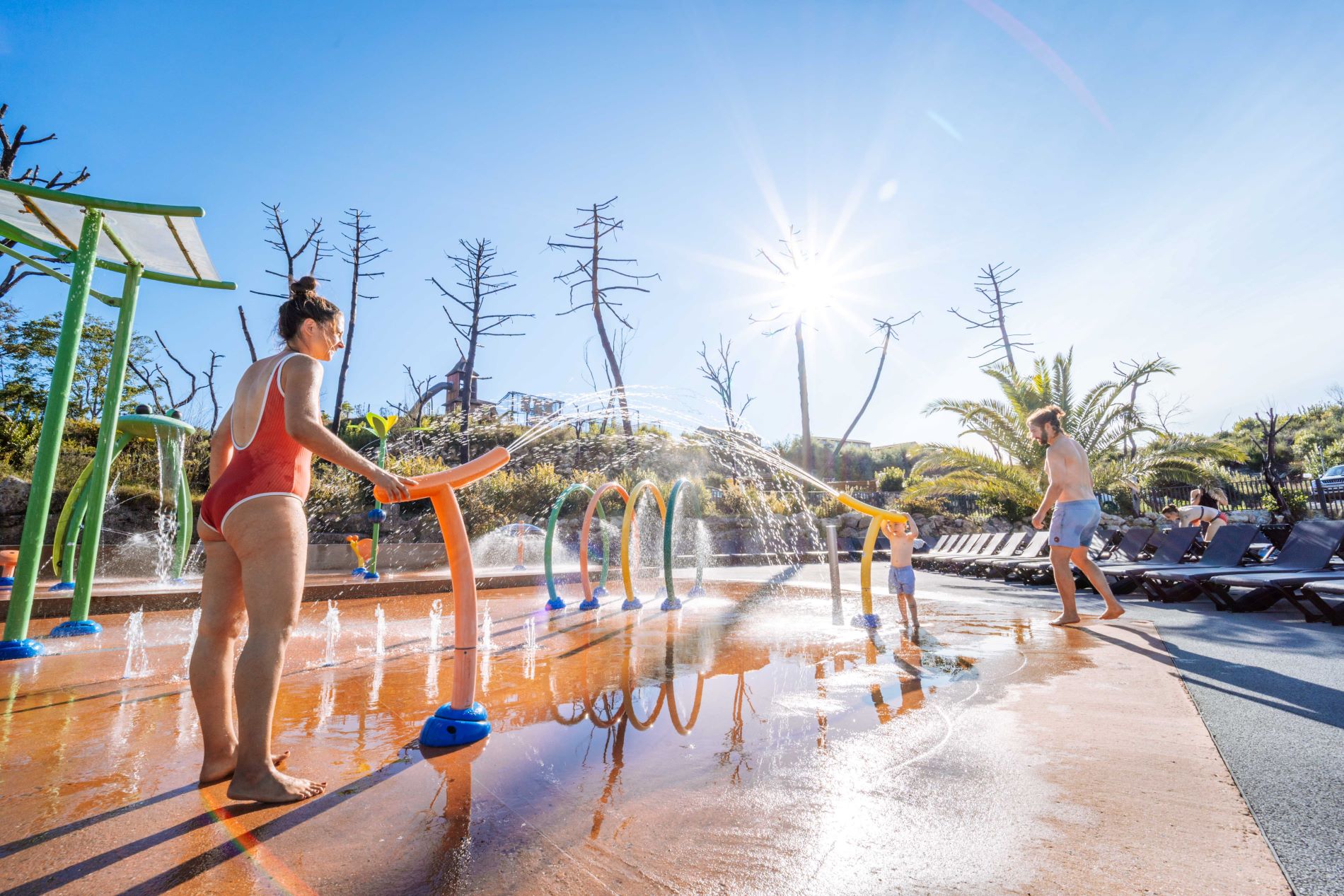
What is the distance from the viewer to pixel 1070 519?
17.7 ft

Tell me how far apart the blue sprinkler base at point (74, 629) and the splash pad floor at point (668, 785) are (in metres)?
1.73

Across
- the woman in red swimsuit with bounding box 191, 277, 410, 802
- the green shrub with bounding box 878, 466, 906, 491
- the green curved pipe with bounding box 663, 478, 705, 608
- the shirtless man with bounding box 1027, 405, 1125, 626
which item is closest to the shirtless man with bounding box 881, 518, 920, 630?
the shirtless man with bounding box 1027, 405, 1125, 626

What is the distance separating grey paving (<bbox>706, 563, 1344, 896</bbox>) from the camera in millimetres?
1715

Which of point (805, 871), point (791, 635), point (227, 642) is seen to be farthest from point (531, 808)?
point (791, 635)

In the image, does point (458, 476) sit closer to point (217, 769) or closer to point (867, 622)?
point (217, 769)

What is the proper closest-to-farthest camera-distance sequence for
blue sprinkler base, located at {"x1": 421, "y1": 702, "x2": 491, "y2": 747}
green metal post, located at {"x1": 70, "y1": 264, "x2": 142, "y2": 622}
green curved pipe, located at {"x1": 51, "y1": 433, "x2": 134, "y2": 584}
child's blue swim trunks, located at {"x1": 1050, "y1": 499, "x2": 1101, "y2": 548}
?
blue sprinkler base, located at {"x1": 421, "y1": 702, "x2": 491, "y2": 747}
green metal post, located at {"x1": 70, "y1": 264, "x2": 142, "y2": 622}
child's blue swim trunks, located at {"x1": 1050, "y1": 499, "x2": 1101, "y2": 548}
green curved pipe, located at {"x1": 51, "y1": 433, "x2": 134, "y2": 584}

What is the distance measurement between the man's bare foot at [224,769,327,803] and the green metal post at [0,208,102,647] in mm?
3737

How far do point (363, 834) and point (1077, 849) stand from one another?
1.97 meters

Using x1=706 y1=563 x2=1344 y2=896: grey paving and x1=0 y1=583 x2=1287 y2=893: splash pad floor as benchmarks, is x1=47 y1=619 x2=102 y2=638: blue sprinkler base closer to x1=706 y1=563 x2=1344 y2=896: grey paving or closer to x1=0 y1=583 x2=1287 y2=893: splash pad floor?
x1=0 y1=583 x2=1287 y2=893: splash pad floor

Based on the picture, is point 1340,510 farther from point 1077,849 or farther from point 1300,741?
point 1077,849

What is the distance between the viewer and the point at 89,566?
208 inches

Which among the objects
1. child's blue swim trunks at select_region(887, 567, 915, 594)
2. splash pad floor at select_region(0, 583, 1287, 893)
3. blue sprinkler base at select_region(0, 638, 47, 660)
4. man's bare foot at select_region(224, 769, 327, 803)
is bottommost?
splash pad floor at select_region(0, 583, 1287, 893)

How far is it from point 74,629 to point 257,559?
505 centimetres

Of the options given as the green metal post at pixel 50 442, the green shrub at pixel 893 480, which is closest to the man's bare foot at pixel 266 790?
the green metal post at pixel 50 442
